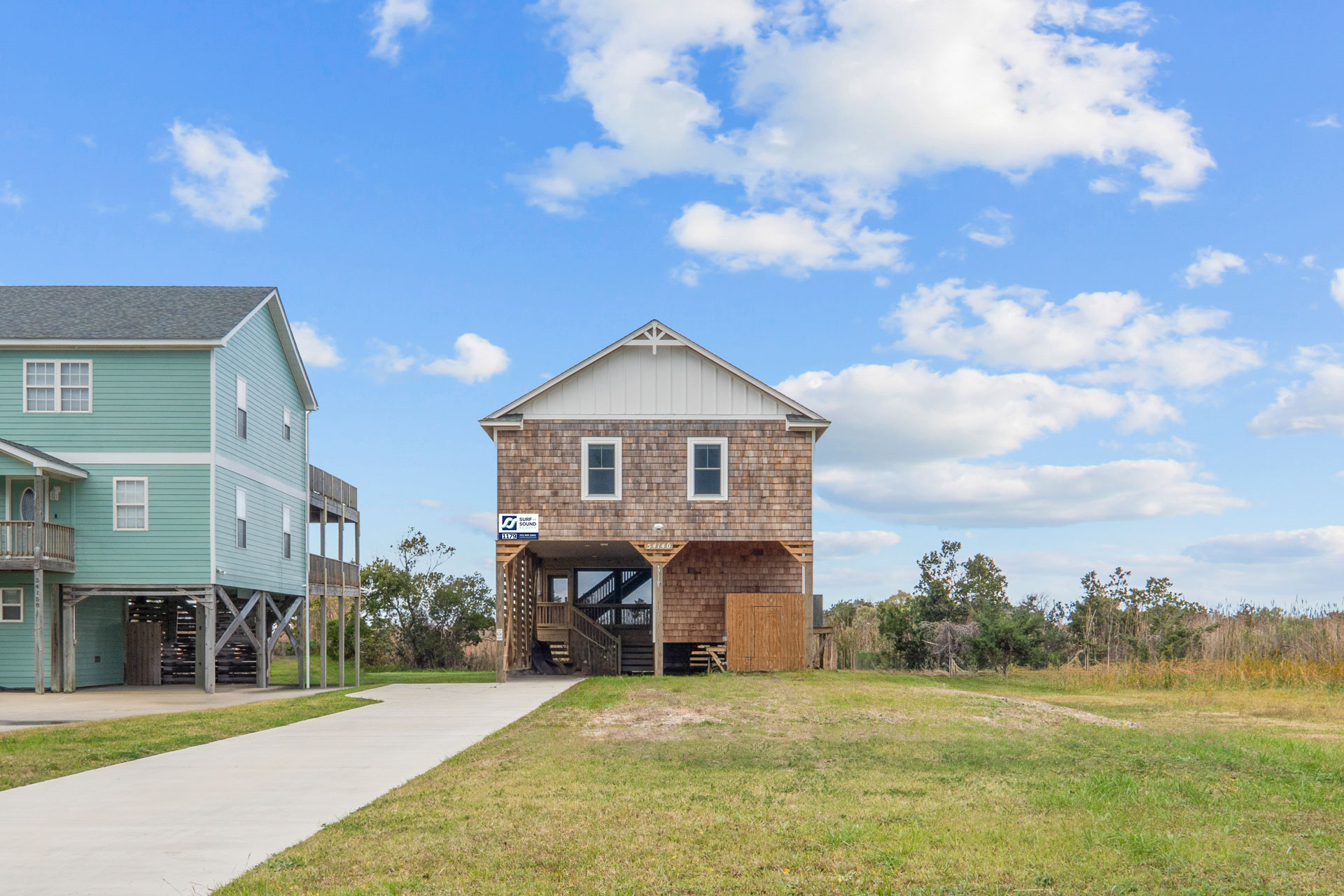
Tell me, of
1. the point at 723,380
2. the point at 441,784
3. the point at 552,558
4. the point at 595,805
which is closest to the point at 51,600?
the point at 552,558

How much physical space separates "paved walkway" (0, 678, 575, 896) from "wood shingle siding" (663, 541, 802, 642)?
14436mm

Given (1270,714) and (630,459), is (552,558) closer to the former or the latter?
(630,459)

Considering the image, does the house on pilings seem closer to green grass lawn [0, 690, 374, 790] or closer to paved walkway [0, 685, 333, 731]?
paved walkway [0, 685, 333, 731]

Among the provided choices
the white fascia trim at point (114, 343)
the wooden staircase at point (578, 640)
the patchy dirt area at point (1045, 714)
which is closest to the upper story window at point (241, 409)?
the white fascia trim at point (114, 343)

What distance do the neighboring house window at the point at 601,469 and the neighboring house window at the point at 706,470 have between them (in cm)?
175

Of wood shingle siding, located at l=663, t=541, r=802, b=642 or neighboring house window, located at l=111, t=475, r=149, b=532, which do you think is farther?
wood shingle siding, located at l=663, t=541, r=802, b=642

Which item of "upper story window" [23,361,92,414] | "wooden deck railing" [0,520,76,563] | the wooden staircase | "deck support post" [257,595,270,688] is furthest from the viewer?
the wooden staircase

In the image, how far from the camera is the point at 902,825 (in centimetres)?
836

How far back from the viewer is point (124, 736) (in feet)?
52.5

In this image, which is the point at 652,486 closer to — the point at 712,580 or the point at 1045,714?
the point at 712,580

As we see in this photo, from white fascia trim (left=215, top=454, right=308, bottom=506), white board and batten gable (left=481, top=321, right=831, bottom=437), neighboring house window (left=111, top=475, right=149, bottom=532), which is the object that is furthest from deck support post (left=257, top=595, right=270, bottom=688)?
white board and batten gable (left=481, top=321, right=831, bottom=437)

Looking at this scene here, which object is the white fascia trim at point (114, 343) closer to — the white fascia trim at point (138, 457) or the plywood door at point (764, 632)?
the white fascia trim at point (138, 457)

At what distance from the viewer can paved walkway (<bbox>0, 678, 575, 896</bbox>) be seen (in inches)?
284

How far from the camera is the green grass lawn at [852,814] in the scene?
6.92m
